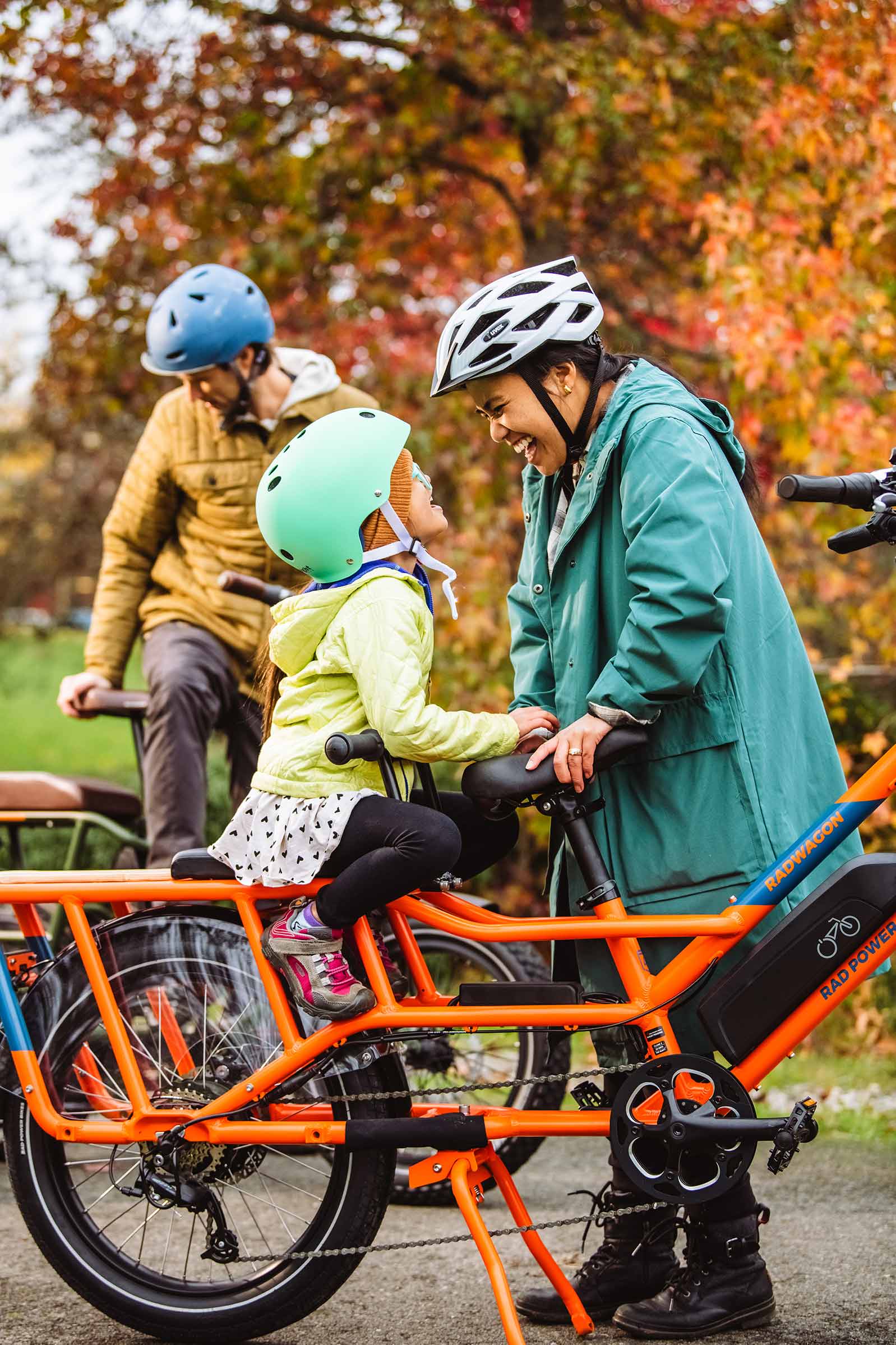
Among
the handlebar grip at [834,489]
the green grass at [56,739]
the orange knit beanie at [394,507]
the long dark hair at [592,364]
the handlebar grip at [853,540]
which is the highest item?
the long dark hair at [592,364]

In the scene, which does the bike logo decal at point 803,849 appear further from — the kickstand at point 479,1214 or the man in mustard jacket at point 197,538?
the man in mustard jacket at point 197,538

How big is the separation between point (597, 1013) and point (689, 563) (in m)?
0.90

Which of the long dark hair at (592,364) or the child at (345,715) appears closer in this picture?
the child at (345,715)

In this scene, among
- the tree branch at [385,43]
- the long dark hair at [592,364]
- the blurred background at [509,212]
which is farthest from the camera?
the tree branch at [385,43]

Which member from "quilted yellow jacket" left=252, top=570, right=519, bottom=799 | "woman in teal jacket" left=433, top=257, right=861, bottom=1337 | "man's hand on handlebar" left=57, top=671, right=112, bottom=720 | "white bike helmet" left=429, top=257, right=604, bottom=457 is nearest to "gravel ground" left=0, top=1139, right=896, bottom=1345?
"woman in teal jacket" left=433, top=257, right=861, bottom=1337

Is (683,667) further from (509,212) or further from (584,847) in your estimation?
(509,212)

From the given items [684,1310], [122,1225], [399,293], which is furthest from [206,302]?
[399,293]

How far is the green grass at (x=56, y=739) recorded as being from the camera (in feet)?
21.5

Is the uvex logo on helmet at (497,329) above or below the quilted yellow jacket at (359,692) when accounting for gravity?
above

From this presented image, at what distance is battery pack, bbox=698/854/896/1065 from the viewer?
112 inches

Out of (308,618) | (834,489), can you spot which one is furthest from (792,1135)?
(308,618)

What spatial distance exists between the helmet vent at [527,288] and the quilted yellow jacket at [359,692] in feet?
2.04

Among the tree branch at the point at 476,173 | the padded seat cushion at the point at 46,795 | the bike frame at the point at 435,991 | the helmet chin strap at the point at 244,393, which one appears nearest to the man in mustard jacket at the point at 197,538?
the helmet chin strap at the point at 244,393

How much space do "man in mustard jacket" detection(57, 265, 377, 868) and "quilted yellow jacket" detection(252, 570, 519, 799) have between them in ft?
4.43
